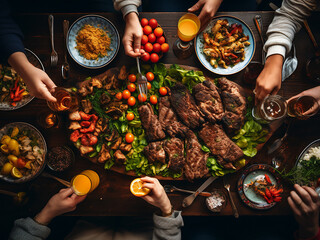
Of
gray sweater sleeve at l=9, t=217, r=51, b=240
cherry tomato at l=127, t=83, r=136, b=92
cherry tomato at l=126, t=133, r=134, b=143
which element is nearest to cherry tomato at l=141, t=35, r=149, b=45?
cherry tomato at l=127, t=83, r=136, b=92

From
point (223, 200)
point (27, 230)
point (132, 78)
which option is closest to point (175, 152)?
point (223, 200)

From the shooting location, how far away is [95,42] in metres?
2.48

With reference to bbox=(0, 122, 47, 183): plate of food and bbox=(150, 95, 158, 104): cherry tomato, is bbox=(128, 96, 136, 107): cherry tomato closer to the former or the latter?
bbox=(150, 95, 158, 104): cherry tomato

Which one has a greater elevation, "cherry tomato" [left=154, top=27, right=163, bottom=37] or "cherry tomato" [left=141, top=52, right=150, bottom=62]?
"cherry tomato" [left=154, top=27, right=163, bottom=37]

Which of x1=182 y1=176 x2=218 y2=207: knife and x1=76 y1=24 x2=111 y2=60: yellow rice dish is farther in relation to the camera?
x1=76 y1=24 x2=111 y2=60: yellow rice dish

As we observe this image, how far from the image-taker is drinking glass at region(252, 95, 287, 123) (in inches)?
90.5

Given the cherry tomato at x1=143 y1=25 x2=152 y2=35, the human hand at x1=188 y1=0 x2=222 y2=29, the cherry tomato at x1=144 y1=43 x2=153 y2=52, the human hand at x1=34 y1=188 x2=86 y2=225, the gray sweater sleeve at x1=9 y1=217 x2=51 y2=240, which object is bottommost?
the gray sweater sleeve at x1=9 y1=217 x2=51 y2=240

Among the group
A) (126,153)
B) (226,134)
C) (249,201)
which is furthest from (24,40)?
(249,201)

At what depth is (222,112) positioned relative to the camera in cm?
248

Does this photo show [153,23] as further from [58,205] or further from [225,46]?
[58,205]

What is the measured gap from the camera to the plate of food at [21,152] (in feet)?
7.64

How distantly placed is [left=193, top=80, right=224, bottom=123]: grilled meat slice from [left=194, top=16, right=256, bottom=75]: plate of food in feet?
0.84

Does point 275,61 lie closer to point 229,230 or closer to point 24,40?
point 229,230

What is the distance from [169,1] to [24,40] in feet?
7.67
